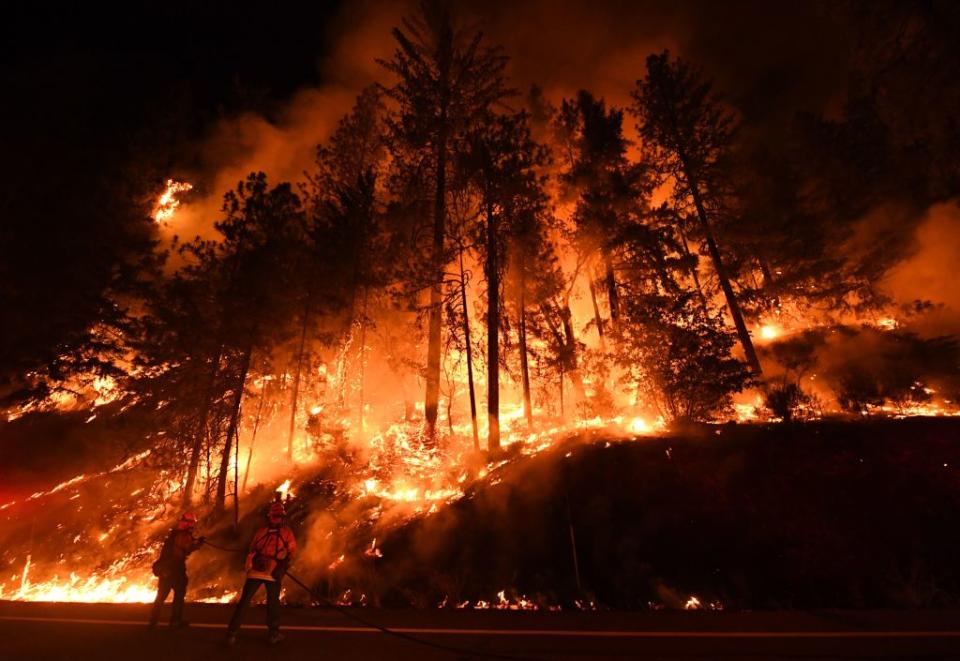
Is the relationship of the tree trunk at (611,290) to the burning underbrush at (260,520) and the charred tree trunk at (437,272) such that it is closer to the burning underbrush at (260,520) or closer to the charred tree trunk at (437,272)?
the burning underbrush at (260,520)

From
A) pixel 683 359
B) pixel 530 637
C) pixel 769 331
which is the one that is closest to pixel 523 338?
pixel 683 359

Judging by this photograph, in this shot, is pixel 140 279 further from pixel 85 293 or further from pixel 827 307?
pixel 827 307

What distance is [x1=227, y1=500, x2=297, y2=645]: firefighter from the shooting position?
287 inches

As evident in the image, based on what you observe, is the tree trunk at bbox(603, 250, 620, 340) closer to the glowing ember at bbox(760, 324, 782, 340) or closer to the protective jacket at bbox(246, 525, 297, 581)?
the glowing ember at bbox(760, 324, 782, 340)

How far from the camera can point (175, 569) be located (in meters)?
8.99

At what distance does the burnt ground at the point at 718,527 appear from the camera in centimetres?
847

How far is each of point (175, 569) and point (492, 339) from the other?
10.3 metres

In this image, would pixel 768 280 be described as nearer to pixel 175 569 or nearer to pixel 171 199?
pixel 175 569

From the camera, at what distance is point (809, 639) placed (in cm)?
638

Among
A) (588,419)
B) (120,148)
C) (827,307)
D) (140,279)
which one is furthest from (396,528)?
(827,307)

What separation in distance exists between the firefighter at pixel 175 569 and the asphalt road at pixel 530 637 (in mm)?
310

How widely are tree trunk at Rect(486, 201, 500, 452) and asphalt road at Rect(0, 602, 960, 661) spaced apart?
7246mm

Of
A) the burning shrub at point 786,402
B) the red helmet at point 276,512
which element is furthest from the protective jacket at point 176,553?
the burning shrub at point 786,402

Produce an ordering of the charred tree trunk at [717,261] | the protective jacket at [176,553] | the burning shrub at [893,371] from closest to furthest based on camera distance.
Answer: the protective jacket at [176,553] → the burning shrub at [893,371] → the charred tree trunk at [717,261]
